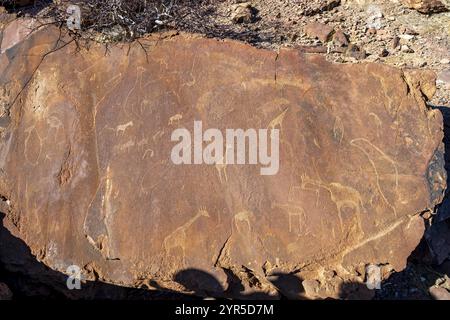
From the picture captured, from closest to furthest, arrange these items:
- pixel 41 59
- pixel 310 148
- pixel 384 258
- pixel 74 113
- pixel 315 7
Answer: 1. pixel 384 258
2. pixel 310 148
3. pixel 74 113
4. pixel 41 59
5. pixel 315 7

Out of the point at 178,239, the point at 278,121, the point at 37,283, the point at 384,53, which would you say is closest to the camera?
the point at 178,239

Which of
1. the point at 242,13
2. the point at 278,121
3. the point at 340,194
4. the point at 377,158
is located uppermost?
the point at 242,13

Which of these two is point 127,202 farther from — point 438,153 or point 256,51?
point 438,153

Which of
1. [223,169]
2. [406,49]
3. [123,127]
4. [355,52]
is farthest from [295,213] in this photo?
[406,49]

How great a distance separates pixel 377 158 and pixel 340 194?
0.27 m

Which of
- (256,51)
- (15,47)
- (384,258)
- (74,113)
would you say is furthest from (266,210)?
(15,47)

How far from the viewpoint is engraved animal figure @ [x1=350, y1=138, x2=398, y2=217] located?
1.99 metres

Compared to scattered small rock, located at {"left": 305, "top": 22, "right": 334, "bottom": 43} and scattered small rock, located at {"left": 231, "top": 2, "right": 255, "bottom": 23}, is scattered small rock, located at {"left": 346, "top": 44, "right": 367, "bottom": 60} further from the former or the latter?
scattered small rock, located at {"left": 231, "top": 2, "right": 255, "bottom": 23}

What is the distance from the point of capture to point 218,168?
6.65 feet

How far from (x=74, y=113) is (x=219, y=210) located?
939 mm

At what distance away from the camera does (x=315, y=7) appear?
3.52m

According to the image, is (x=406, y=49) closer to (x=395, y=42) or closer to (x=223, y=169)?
(x=395, y=42)

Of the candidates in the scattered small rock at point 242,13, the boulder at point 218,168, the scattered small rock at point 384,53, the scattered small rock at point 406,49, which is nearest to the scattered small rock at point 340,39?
the scattered small rock at point 384,53

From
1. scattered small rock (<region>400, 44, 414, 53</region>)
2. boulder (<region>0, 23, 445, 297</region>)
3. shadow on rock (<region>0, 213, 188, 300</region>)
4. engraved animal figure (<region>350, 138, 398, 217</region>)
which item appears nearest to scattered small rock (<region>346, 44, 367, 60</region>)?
scattered small rock (<region>400, 44, 414, 53</region>)
